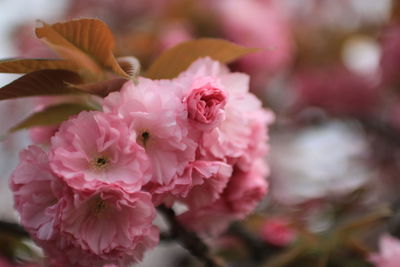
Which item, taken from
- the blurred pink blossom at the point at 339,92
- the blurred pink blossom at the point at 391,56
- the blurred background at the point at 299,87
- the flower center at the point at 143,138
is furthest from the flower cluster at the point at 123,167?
the blurred pink blossom at the point at 339,92

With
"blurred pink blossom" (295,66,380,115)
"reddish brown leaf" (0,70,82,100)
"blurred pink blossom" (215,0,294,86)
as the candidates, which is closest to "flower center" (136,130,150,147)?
"reddish brown leaf" (0,70,82,100)

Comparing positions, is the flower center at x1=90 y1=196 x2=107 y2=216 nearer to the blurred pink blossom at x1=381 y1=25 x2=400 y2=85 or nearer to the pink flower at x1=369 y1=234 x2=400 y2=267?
the pink flower at x1=369 y1=234 x2=400 y2=267

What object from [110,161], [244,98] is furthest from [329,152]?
[110,161]

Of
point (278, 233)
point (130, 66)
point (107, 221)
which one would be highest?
point (130, 66)

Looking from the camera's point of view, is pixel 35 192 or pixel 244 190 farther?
pixel 244 190

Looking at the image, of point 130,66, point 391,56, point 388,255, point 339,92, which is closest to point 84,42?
point 130,66

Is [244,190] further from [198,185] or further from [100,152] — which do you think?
[100,152]
